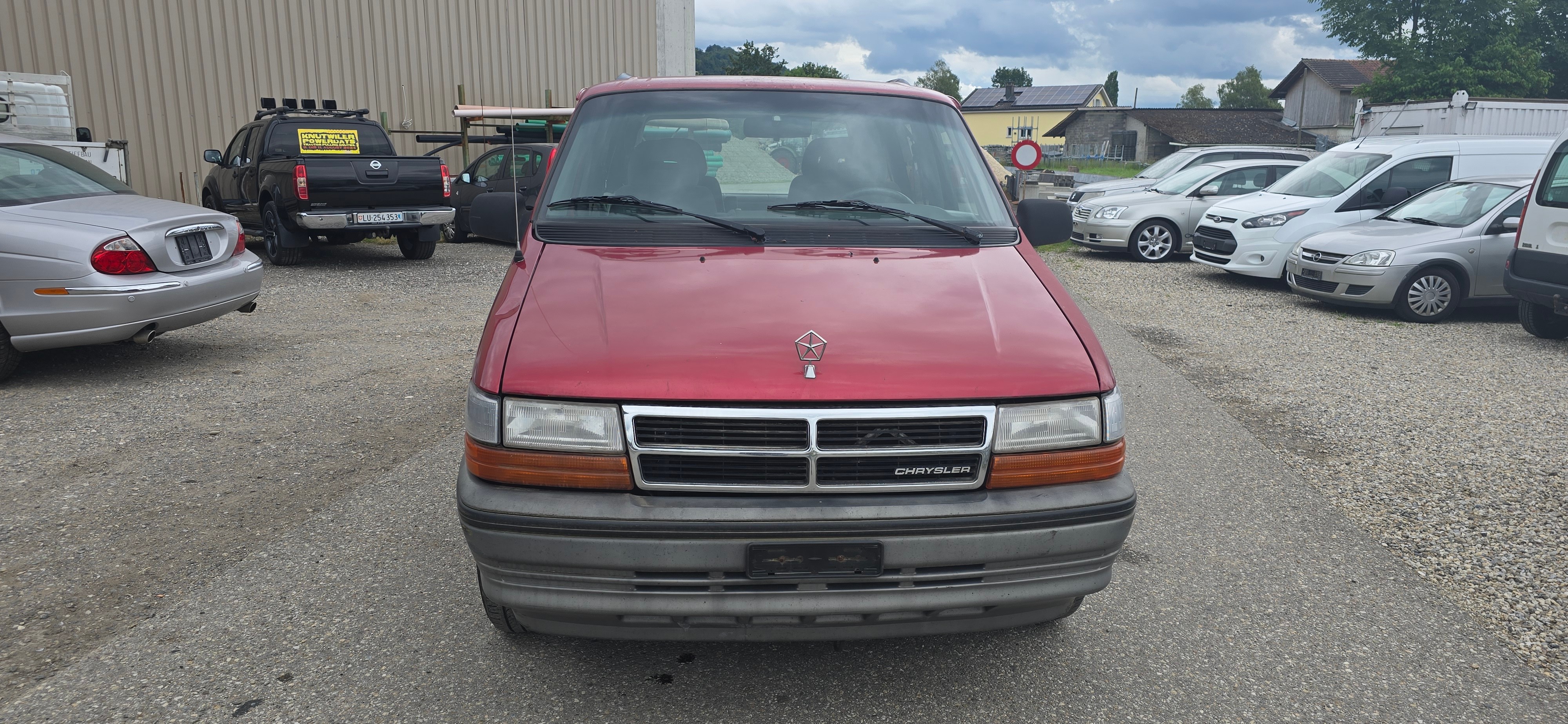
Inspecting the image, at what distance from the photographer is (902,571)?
101 inches

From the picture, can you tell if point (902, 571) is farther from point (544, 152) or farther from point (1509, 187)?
point (544, 152)

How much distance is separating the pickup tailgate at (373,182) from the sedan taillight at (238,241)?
4.95m

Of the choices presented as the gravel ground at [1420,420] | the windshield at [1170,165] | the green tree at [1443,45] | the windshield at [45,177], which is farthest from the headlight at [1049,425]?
the green tree at [1443,45]

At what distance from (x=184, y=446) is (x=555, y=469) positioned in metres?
3.85

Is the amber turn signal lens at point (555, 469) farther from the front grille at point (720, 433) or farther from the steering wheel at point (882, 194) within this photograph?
the steering wheel at point (882, 194)

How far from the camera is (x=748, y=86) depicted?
4105 mm

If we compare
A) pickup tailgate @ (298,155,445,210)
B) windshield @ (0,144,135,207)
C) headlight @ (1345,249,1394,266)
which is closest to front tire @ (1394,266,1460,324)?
headlight @ (1345,249,1394,266)

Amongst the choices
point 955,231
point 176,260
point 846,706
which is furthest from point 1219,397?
point 176,260

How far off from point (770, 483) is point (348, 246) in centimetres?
1487

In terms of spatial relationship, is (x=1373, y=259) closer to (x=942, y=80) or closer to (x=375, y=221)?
(x=375, y=221)

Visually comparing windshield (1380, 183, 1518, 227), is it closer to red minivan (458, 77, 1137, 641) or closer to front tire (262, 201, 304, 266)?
red minivan (458, 77, 1137, 641)

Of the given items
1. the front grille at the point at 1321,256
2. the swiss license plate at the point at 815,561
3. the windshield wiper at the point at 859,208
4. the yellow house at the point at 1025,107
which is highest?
the yellow house at the point at 1025,107

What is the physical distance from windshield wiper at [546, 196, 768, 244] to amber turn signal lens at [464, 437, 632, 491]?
1.17 meters

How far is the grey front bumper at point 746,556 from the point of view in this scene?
2.49 meters
